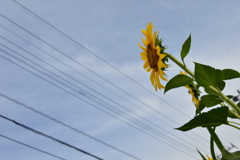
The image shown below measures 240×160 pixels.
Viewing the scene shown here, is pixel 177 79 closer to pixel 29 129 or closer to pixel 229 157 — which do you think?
pixel 229 157

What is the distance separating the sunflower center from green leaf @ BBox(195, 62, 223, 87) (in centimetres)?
15

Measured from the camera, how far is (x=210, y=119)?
17.5 inches

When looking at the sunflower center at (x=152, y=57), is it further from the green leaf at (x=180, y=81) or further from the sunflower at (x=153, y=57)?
the green leaf at (x=180, y=81)

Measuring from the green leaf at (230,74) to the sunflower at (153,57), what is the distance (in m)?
0.12

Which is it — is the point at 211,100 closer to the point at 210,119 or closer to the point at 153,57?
the point at 210,119

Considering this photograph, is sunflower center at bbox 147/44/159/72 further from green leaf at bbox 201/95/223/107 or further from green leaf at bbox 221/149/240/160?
green leaf at bbox 221/149/240/160

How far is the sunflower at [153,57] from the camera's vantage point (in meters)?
0.58

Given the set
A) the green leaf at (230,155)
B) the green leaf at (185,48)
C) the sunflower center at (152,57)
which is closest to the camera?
the green leaf at (230,155)

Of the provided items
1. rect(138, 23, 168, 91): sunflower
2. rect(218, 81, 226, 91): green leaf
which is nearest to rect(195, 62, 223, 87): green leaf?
rect(218, 81, 226, 91): green leaf

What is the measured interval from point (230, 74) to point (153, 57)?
0.57ft

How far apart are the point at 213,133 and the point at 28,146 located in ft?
21.1

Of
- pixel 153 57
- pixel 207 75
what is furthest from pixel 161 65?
pixel 207 75

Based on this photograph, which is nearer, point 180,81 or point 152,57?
point 180,81

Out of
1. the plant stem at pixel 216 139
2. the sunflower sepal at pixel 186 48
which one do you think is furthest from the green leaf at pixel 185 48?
the plant stem at pixel 216 139
